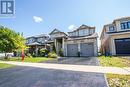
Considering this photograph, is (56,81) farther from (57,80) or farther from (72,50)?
(72,50)

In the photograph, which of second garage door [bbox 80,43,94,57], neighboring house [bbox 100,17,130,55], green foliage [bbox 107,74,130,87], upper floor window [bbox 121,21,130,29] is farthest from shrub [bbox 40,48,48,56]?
green foliage [bbox 107,74,130,87]

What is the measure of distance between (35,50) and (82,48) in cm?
1465

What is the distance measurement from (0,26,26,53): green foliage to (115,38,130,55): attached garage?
785 inches

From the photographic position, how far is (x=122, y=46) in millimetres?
23203

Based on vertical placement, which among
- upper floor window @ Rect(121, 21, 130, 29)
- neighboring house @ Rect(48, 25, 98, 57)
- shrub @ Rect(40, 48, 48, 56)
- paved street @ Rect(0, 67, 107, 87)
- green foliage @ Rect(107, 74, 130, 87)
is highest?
upper floor window @ Rect(121, 21, 130, 29)

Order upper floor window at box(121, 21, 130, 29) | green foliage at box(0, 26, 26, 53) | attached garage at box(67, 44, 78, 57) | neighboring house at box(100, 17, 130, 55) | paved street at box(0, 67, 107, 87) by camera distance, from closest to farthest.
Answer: paved street at box(0, 67, 107, 87), neighboring house at box(100, 17, 130, 55), green foliage at box(0, 26, 26, 53), upper floor window at box(121, 21, 130, 29), attached garage at box(67, 44, 78, 57)

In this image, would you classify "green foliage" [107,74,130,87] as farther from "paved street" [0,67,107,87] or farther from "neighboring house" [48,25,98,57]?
"neighboring house" [48,25,98,57]

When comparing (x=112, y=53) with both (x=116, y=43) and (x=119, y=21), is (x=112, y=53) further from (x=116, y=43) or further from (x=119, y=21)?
(x=119, y=21)

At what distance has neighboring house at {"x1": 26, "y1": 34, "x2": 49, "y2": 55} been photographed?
3544cm

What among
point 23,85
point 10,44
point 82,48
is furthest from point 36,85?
point 82,48

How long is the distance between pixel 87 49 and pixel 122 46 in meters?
7.61

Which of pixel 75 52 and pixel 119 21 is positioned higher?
pixel 119 21

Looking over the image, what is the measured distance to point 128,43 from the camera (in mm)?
22781

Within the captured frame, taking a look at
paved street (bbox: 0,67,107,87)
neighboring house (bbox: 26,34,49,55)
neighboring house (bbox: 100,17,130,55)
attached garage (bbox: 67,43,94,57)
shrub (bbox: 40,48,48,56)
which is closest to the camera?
paved street (bbox: 0,67,107,87)
